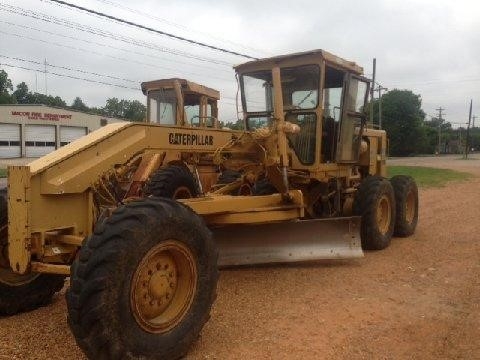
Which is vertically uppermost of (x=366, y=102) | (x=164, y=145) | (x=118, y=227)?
(x=366, y=102)

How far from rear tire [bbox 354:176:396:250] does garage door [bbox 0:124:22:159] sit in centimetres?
3483

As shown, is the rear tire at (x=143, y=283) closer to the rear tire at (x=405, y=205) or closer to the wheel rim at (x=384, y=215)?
the wheel rim at (x=384, y=215)

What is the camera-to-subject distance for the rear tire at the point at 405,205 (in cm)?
884

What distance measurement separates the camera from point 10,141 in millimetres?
38719

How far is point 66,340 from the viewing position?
13.8 ft

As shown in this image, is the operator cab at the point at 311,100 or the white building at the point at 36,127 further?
the white building at the point at 36,127

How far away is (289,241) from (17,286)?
10.7 ft

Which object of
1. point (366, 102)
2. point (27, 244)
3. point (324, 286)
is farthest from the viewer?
point (366, 102)

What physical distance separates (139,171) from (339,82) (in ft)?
11.7

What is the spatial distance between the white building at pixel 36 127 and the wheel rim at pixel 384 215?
31298 mm

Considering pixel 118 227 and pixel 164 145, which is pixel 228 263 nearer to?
pixel 164 145

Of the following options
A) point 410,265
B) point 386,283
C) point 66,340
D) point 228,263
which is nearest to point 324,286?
point 386,283

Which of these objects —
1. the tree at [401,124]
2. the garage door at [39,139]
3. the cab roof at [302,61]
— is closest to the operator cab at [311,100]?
the cab roof at [302,61]

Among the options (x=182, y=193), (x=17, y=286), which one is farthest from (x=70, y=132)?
(x=17, y=286)
